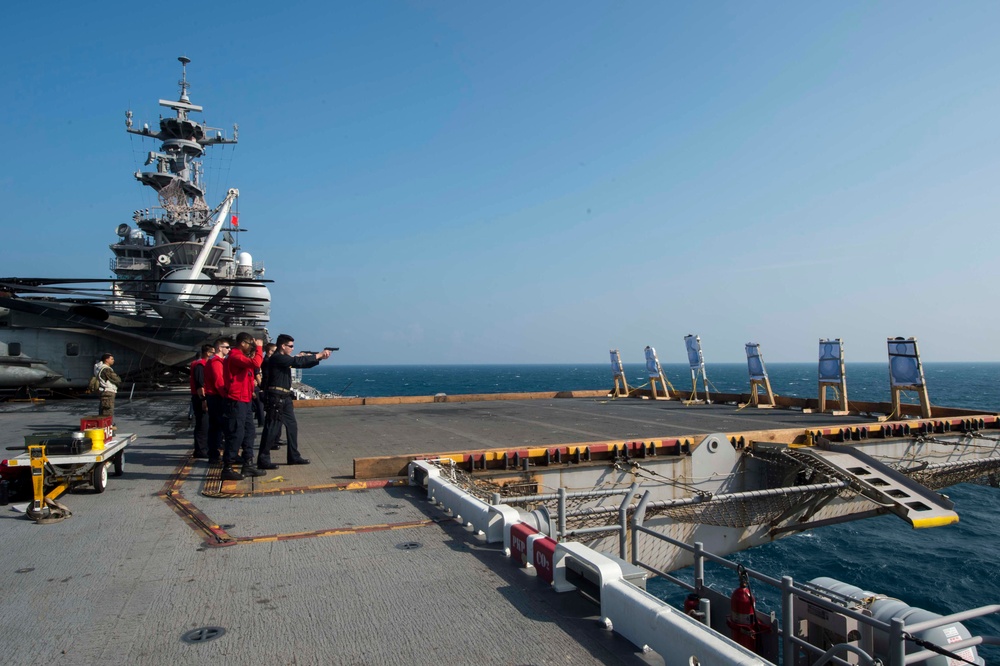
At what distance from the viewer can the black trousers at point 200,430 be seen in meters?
9.91

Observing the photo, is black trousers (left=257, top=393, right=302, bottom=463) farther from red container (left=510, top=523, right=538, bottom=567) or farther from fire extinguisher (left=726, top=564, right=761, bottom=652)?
fire extinguisher (left=726, top=564, right=761, bottom=652)

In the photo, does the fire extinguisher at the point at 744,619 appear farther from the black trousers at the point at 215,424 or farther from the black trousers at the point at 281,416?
the black trousers at the point at 215,424

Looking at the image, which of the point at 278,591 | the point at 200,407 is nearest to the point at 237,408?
the point at 200,407

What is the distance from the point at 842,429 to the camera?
11703 millimetres

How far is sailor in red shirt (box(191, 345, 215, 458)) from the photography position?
32.7 ft

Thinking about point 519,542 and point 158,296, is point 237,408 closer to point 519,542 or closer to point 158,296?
point 519,542

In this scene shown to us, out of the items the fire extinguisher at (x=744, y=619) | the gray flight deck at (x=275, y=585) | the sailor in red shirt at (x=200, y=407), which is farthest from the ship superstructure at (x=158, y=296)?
the fire extinguisher at (x=744, y=619)

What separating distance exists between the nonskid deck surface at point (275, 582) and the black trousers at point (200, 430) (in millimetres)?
1137

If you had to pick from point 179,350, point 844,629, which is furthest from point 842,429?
point 179,350

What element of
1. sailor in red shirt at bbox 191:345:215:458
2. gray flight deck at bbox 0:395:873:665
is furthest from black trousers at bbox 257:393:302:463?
sailor in red shirt at bbox 191:345:215:458

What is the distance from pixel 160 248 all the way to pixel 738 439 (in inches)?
1213

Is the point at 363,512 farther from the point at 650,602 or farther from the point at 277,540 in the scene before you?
the point at 650,602

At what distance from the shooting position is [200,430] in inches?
395

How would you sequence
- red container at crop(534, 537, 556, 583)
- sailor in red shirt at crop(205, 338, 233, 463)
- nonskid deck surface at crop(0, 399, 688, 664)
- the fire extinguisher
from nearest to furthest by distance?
nonskid deck surface at crop(0, 399, 688, 664) → the fire extinguisher → red container at crop(534, 537, 556, 583) → sailor in red shirt at crop(205, 338, 233, 463)
